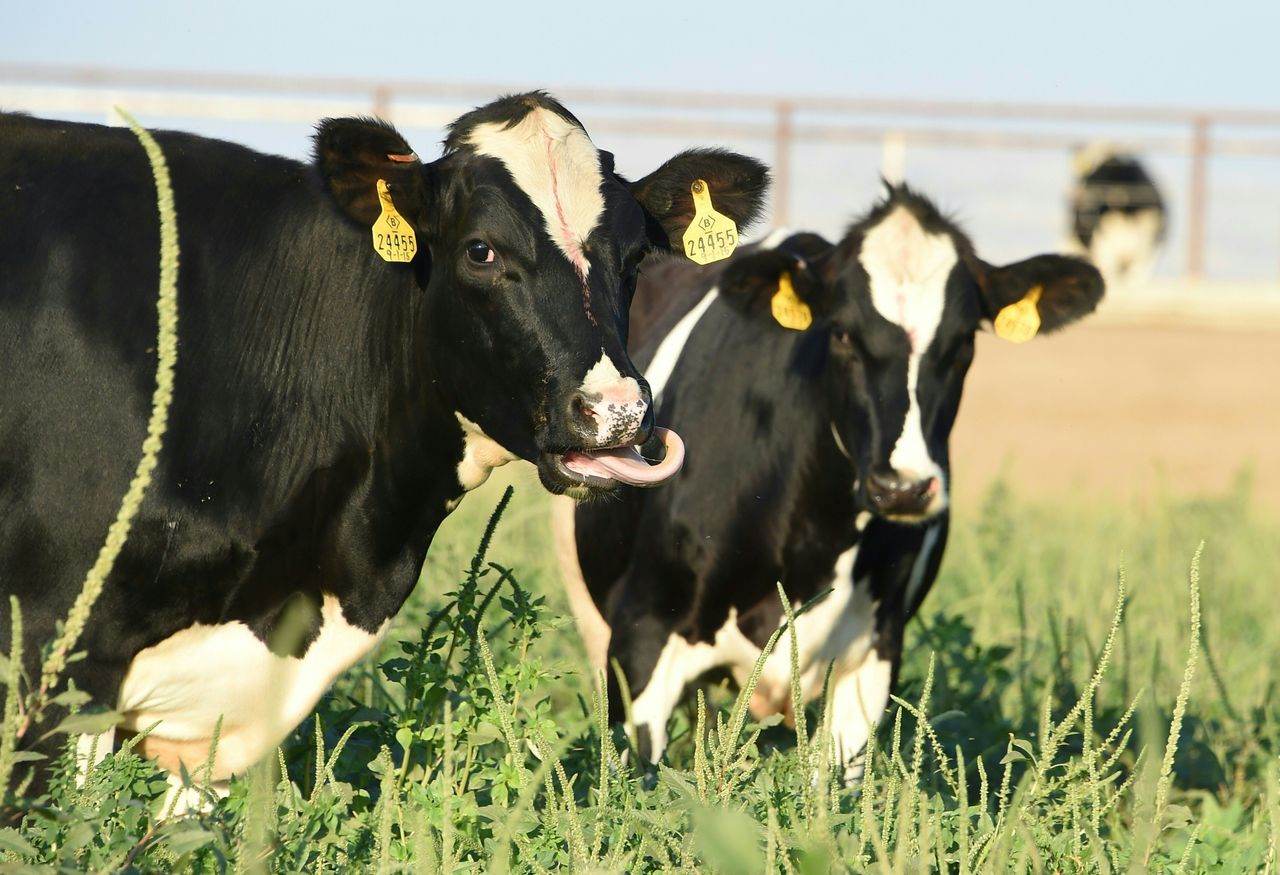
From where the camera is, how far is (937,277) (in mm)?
5035

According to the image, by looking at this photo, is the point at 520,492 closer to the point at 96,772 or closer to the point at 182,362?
the point at 182,362

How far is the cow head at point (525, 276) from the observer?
11.3ft

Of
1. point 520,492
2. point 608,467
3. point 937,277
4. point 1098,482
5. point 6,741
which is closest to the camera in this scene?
point 6,741

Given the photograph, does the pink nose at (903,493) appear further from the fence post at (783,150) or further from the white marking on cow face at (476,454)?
the fence post at (783,150)

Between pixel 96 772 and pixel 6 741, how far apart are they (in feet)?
1.89

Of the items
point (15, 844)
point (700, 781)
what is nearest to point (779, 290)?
point (700, 781)

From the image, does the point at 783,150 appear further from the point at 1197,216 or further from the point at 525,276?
the point at 525,276

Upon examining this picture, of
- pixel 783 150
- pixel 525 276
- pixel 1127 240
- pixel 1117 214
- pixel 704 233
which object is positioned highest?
pixel 783 150

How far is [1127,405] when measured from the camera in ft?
44.0

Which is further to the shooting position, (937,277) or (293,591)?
(937,277)

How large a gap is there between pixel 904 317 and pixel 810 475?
55cm

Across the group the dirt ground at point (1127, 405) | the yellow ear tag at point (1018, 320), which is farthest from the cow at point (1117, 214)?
the yellow ear tag at point (1018, 320)

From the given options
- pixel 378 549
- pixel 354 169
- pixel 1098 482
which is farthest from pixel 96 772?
pixel 1098 482

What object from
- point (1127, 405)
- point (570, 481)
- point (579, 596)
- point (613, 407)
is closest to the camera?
point (613, 407)
